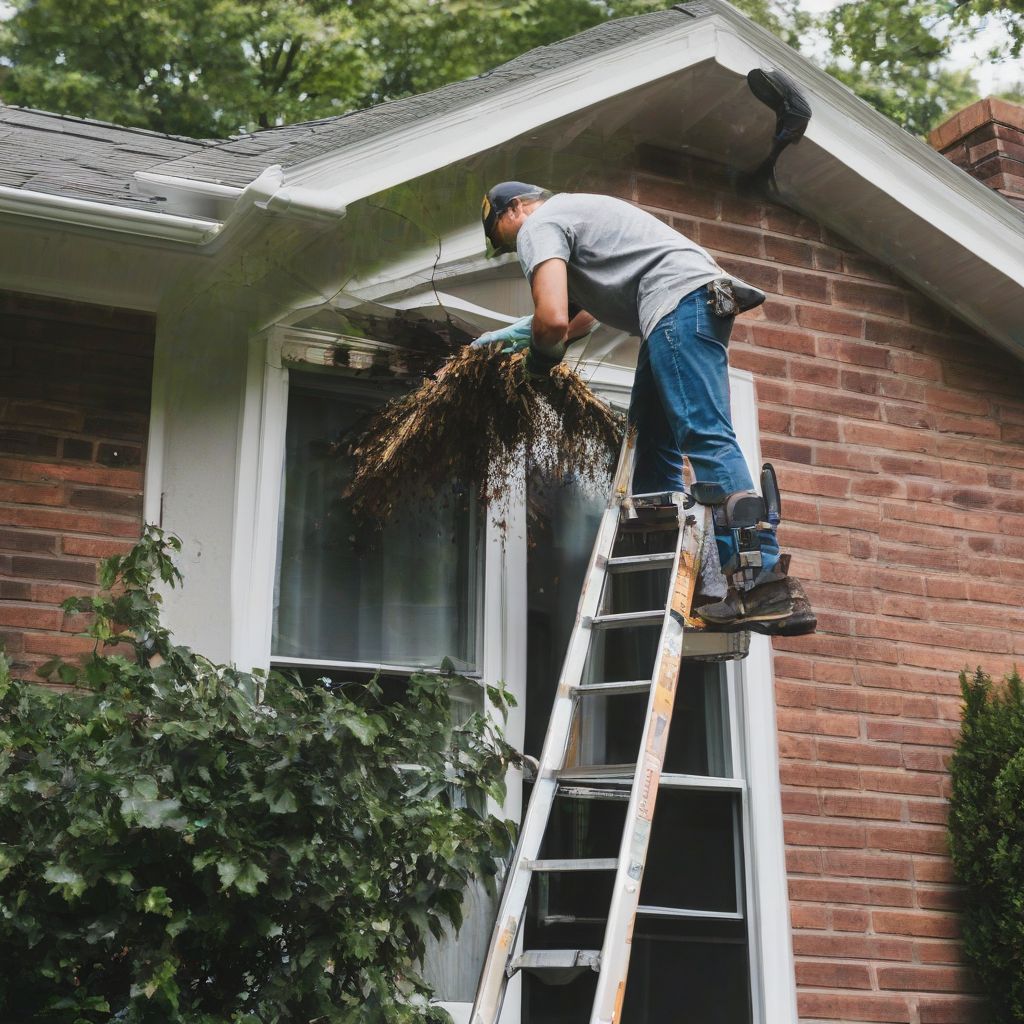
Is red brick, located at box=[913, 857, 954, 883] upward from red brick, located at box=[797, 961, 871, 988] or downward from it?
upward

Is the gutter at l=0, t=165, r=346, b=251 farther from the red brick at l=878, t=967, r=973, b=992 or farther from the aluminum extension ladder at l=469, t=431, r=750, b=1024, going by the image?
the red brick at l=878, t=967, r=973, b=992

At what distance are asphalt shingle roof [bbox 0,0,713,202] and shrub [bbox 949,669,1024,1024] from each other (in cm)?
275

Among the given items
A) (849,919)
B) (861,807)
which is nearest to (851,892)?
(849,919)

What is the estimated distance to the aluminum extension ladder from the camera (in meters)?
3.42

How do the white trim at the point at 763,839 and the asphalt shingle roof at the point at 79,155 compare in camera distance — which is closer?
the asphalt shingle roof at the point at 79,155

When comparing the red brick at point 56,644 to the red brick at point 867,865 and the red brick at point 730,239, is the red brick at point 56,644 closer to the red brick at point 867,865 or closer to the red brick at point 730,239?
the red brick at point 867,865

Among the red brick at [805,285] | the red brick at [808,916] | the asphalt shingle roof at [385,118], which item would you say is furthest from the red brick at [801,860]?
the asphalt shingle roof at [385,118]

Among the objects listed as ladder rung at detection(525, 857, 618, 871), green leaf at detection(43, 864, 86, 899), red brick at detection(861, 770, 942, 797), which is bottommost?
green leaf at detection(43, 864, 86, 899)

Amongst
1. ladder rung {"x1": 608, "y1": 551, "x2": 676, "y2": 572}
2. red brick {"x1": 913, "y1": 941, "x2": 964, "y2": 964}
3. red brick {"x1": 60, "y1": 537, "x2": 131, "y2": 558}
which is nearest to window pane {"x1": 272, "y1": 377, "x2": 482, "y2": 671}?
red brick {"x1": 60, "y1": 537, "x2": 131, "y2": 558}

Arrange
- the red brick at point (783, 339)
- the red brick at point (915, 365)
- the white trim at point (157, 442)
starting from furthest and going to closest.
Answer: the red brick at point (915, 365) < the red brick at point (783, 339) < the white trim at point (157, 442)

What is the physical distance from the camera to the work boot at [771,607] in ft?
13.2

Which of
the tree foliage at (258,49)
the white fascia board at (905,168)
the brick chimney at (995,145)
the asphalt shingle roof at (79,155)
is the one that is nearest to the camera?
the asphalt shingle roof at (79,155)

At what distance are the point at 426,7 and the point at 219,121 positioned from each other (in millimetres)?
2464

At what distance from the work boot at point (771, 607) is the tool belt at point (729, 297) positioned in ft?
2.46
